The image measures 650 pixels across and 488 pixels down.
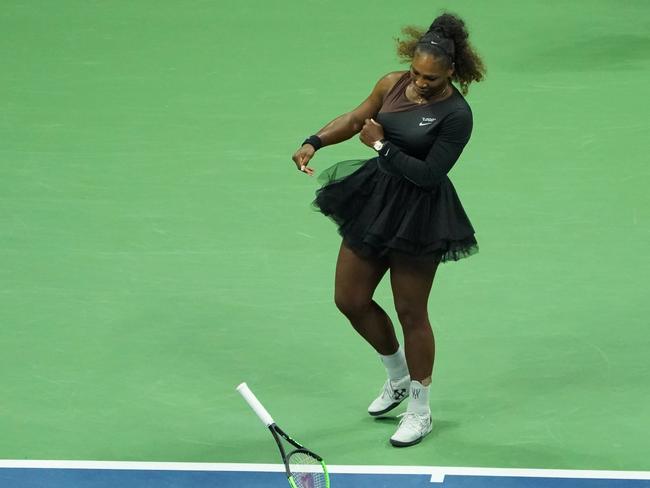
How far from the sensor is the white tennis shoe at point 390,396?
24.0 feet

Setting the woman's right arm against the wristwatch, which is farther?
the woman's right arm

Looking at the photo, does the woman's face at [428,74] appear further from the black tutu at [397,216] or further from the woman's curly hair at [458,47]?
the black tutu at [397,216]

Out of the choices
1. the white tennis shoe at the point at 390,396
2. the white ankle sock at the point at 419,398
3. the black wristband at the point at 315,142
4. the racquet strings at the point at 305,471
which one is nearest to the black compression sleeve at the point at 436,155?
the black wristband at the point at 315,142

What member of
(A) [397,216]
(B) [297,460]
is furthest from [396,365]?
(B) [297,460]

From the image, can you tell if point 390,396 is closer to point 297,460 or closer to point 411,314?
point 411,314

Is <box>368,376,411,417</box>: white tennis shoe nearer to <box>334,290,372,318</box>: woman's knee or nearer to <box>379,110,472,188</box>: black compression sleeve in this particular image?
<box>334,290,372,318</box>: woman's knee

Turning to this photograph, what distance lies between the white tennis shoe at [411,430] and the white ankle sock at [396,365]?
281 mm

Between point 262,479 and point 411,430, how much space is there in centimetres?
83

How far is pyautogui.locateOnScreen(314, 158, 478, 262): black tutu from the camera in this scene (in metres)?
6.70

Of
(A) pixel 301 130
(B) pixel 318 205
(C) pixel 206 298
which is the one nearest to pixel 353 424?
(B) pixel 318 205

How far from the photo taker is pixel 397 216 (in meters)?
6.75

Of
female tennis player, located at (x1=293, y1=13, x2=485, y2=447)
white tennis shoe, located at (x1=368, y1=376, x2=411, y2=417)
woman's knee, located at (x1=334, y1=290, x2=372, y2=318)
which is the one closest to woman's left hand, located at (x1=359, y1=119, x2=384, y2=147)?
female tennis player, located at (x1=293, y1=13, x2=485, y2=447)

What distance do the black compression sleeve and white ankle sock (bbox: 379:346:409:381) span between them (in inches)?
45.1

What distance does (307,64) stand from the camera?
1313 centimetres
